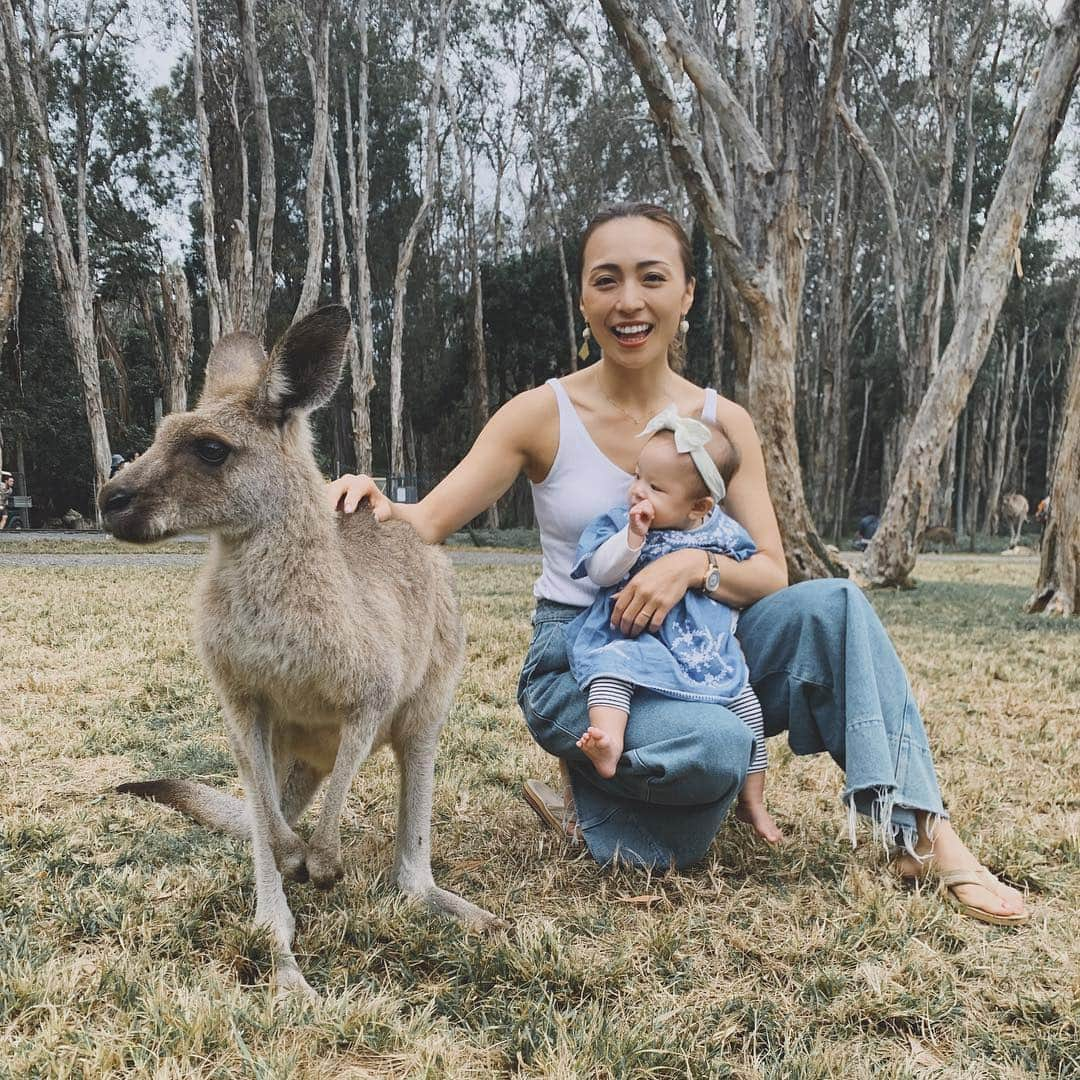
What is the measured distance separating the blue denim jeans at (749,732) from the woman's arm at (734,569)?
9 cm

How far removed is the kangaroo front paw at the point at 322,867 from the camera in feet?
6.02

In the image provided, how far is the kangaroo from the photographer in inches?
72.7

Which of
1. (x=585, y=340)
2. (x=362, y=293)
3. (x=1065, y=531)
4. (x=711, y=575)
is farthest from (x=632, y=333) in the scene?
(x=362, y=293)

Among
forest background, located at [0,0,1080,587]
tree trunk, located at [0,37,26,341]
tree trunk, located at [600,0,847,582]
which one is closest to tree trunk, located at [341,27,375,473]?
forest background, located at [0,0,1080,587]

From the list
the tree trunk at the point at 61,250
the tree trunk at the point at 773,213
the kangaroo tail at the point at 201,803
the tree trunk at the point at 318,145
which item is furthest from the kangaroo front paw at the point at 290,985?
the tree trunk at the point at 318,145

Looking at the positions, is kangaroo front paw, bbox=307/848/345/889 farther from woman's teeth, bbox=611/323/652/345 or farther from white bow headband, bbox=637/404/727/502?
woman's teeth, bbox=611/323/652/345

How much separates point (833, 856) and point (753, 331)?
5.52 meters

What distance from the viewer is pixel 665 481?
2295 millimetres

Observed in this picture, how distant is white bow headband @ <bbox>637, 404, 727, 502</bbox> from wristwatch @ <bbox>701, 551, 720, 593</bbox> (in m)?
0.15

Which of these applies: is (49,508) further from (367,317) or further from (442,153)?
(442,153)

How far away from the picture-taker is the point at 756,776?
8.24 feet

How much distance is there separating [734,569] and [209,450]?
4.18ft

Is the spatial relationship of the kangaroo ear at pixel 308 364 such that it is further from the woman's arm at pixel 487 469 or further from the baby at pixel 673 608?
the baby at pixel 673 608

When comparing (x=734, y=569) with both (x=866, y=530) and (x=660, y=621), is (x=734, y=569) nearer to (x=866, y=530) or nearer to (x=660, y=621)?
(x=660, y=621)
